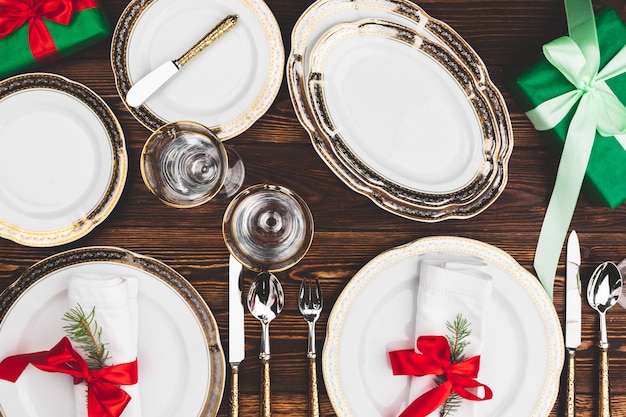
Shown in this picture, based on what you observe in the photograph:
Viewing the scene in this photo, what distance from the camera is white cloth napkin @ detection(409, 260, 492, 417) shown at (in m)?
0.70

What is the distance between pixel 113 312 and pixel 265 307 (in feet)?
0.69

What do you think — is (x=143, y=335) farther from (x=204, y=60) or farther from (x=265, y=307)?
(x=204, y=60)

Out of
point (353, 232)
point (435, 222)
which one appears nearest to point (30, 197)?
point (353, 232)

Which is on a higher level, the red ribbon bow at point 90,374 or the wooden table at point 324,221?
the wooden table at point 324,221

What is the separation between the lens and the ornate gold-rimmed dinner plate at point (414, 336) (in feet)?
2.36

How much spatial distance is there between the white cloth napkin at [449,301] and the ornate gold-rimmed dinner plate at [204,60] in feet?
1.12

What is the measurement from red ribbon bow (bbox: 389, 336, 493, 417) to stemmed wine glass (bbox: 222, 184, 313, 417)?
0.19 metres

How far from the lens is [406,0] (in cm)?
73

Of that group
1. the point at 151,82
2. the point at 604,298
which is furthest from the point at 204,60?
the point at 604,298

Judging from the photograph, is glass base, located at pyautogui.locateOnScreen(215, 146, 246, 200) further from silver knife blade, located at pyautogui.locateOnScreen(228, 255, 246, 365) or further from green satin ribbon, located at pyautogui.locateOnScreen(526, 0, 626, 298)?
green satin ribbon, located at pyautogui.locateOnScreen(526, 0, 626, 298)

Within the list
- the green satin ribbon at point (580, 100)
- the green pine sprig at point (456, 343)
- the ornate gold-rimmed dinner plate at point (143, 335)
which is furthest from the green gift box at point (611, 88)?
the ornate gold-rimmed dinner plate at point (143, 335)

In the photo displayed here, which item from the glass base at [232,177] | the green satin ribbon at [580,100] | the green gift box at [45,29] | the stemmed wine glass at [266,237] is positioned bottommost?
the stemmed wine glass at [266,237]

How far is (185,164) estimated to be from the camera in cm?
71

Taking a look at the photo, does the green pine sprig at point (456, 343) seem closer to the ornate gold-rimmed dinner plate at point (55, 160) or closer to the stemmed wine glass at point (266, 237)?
the stemmed wine glass at point (266, 237)
